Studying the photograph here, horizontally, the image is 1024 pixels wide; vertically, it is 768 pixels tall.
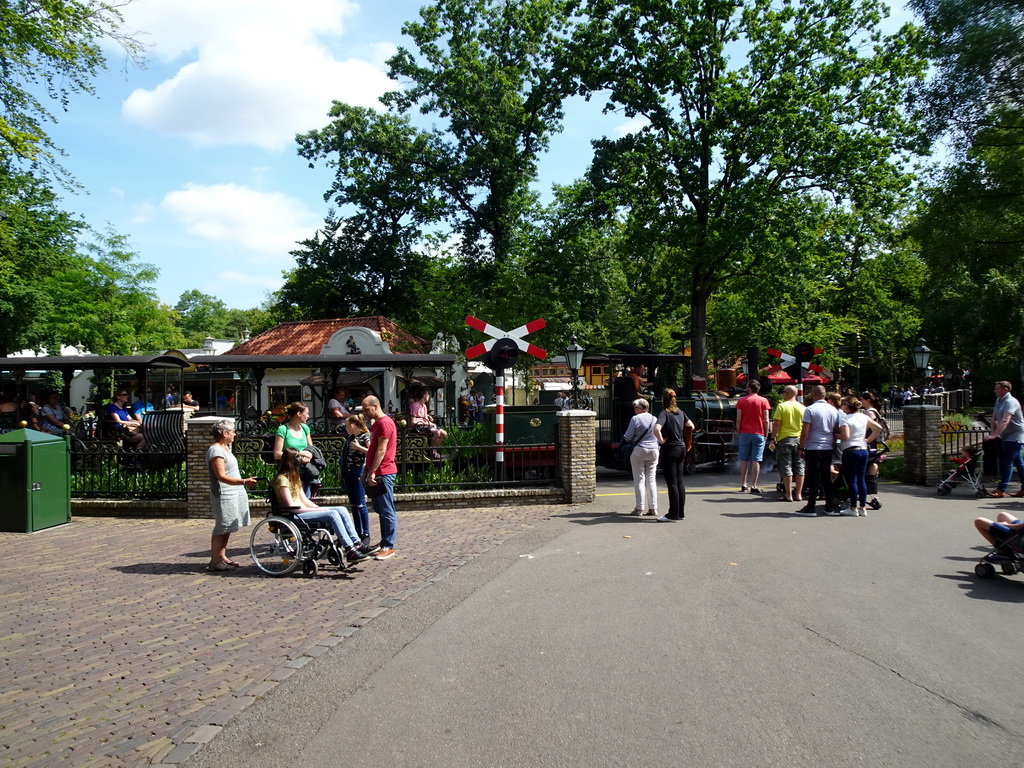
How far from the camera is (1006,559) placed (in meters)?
6.72

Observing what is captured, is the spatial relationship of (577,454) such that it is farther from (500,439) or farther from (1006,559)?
(1006,559)

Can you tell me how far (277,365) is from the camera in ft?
49.5

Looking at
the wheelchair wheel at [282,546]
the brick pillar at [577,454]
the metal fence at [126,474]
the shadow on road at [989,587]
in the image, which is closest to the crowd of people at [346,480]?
the wheelchair wheel at [282,546]

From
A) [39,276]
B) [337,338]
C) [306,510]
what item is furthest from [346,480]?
[39,276]

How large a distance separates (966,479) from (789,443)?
11.9ft

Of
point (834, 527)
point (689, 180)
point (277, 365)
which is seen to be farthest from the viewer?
point (689, 180)

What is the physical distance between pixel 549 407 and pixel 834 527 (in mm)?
5143

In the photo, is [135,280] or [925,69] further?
[135,280]

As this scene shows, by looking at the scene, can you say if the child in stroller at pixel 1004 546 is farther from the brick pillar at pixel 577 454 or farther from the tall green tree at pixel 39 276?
the tall green tree at pixel 39 276

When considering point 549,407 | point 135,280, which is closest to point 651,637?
point 549,407

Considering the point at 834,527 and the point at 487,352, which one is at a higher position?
the point at 487,352

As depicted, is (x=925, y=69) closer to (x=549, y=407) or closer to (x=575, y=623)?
(x=549, y=407)

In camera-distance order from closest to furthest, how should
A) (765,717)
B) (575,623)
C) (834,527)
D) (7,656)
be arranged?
(765,717), (7,656), (575,623), (834,527)

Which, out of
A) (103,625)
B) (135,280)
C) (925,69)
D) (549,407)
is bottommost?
(103,625)
